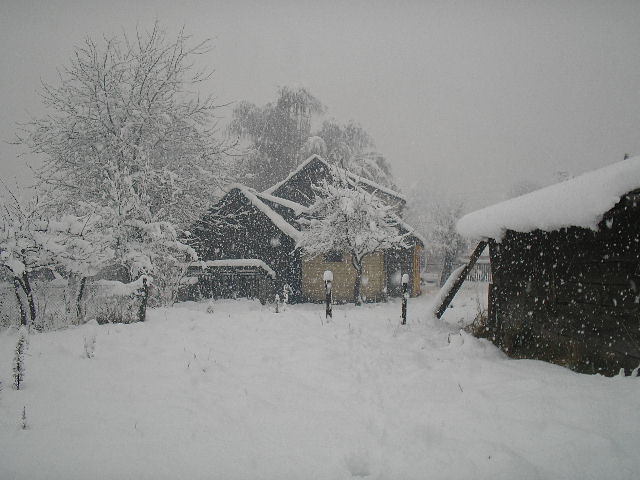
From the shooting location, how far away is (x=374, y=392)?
3.44 metres

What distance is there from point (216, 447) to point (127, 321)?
502 centimetres

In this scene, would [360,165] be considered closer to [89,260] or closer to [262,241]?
[262,241]

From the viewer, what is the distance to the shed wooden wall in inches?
143

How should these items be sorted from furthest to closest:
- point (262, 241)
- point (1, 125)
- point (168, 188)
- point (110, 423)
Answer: point (1, 125) → point (262, 241) → point (168, 188) → point (110, 423)

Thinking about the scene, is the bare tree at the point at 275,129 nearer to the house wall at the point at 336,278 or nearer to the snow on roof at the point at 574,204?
the house wall at the point at 336,278

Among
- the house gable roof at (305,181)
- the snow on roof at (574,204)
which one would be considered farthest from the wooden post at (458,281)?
the house gable roof at (305,181)

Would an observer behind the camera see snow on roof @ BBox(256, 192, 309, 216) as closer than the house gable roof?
Yes

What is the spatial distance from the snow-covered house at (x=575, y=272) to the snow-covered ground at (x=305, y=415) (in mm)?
564

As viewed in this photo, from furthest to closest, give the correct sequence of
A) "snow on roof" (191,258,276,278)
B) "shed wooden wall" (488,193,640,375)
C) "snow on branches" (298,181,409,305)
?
"snow on roof" (191,258,276,278)
"snow on branches" (298,181,409,305)
"shed wooden wall" (488,193,640,375)

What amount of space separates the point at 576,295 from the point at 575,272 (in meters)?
0.31

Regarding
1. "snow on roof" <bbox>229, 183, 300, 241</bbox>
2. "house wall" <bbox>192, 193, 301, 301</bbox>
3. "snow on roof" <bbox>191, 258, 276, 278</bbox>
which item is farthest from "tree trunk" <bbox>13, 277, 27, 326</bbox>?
"snow on roof" <bbox>229, 183, 300, 241</bbox>

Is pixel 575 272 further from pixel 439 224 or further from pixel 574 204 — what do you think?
pixel 439 224

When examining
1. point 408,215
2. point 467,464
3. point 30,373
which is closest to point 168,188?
point 30,373

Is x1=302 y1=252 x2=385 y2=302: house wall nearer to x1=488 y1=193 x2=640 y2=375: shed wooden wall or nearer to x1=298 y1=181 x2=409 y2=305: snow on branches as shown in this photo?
x1=298 y1=181 x2=409 y2=305: snow on branches
